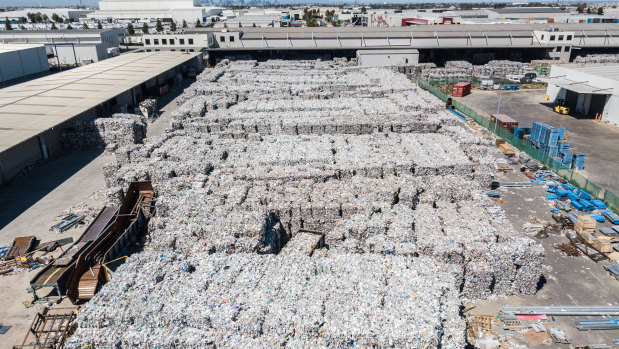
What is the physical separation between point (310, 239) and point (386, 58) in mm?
42355

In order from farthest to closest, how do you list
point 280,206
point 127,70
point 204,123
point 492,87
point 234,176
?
point 492,87, point 127,70, point 204,123, point 234,176, point 280,206

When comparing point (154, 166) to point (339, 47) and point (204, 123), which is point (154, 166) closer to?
point (204, 123)

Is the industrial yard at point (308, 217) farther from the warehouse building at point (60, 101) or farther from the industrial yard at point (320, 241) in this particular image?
the warehouse building at point (60, 101)

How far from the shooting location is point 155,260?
14.1m

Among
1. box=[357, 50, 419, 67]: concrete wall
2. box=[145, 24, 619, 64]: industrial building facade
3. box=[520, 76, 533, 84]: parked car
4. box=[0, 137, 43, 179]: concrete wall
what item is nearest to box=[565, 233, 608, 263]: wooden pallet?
box=[0, 137, 43, 179]: concrete wall

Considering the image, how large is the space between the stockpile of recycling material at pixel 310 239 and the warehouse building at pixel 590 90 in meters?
15.7

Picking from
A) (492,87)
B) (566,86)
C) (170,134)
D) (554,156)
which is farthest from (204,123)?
(492,87)


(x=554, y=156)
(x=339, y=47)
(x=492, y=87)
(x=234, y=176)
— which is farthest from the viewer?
(x=339, y=47)

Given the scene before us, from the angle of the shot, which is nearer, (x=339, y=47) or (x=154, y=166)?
(x=154, y=166)

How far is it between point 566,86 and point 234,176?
107 ft

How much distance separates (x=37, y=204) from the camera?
21.6m

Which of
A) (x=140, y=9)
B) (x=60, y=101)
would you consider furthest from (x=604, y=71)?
(x=140, y=9)

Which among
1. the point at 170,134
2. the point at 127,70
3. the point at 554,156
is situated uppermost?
the point at 127,70

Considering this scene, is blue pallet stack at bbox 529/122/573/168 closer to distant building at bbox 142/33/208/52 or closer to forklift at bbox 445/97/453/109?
forklift at bbox 445/97/453/109
